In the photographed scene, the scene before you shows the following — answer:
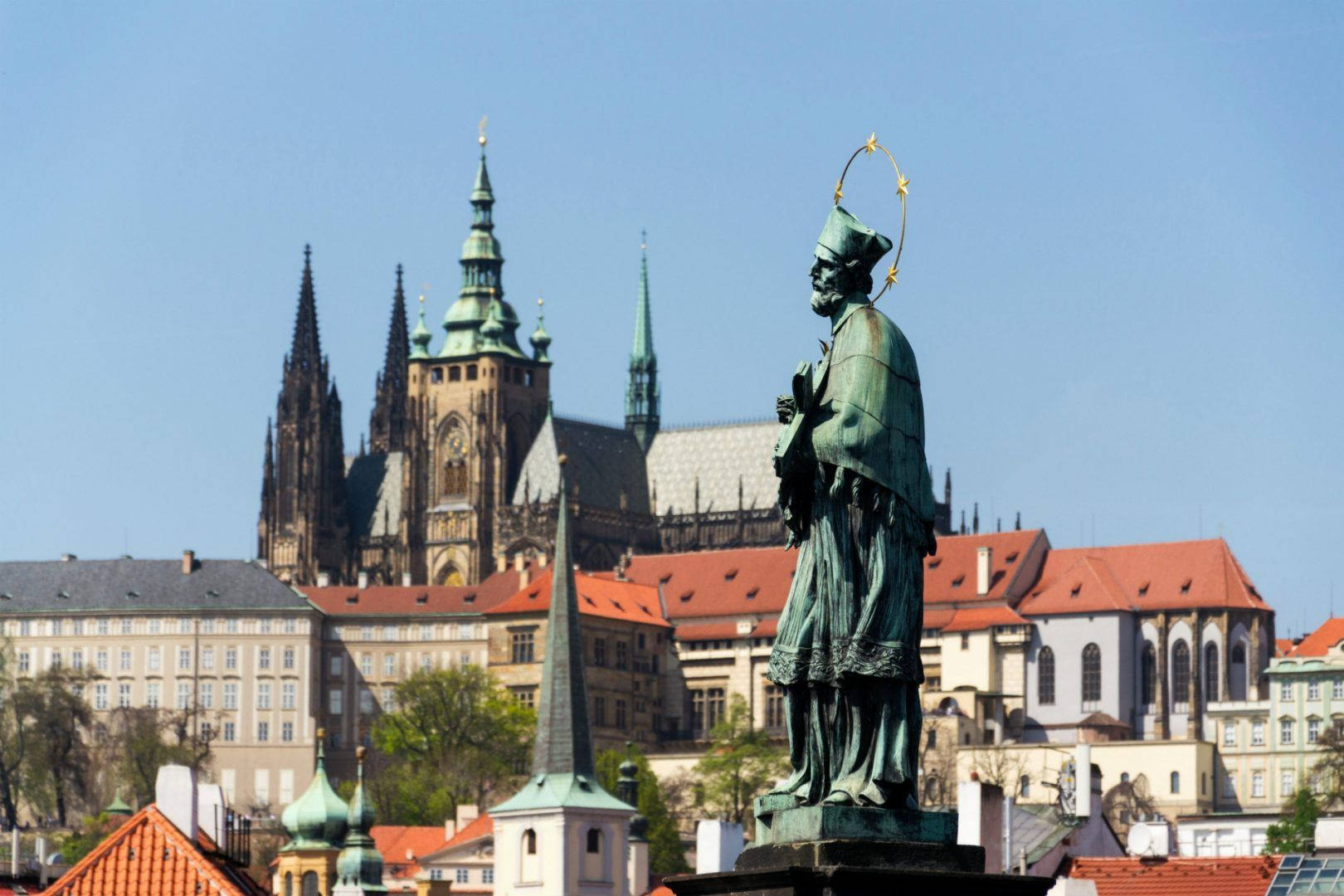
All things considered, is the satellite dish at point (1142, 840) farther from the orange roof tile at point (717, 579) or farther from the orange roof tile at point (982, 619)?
the orange roof tile at point (717, 579)

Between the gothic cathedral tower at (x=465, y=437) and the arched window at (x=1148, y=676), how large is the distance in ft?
149

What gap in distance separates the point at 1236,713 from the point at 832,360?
144 m

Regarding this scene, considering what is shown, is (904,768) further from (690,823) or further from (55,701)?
(55,701)

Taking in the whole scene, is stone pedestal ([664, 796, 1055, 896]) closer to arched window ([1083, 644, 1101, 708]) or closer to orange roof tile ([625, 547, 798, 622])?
arched window ([1083, 644, 1101, 708])

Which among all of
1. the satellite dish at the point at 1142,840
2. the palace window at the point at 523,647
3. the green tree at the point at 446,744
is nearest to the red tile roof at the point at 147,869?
the satellite dish at the point at 1142,840

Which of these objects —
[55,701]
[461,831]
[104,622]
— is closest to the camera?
[461,831]

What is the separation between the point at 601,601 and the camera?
6708 inches

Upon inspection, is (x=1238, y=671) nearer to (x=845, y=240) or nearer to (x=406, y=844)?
(x=406, y=844)

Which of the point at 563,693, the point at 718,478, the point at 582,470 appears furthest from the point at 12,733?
the point at 563,693

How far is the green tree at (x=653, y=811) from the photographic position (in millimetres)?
133875

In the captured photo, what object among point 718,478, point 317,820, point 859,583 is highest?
point 718,478

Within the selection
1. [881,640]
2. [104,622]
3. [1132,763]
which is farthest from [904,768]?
[104,622]

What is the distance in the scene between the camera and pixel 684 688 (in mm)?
173625

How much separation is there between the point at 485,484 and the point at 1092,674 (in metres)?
45.5
